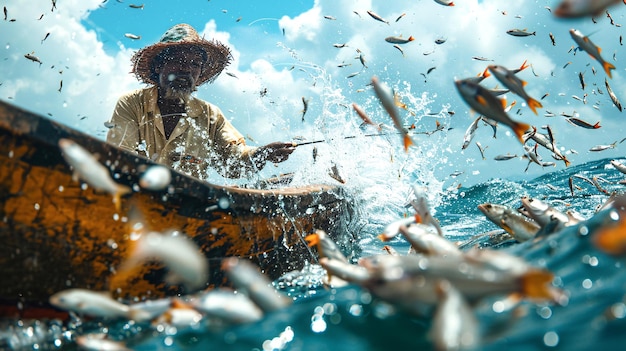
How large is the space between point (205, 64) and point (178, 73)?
30.6 inches

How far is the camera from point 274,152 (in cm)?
677

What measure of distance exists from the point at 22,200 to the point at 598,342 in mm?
2897

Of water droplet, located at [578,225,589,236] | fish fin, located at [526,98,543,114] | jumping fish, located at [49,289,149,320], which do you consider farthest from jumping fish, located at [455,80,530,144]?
jumping fish, located at [49,289,149,320]

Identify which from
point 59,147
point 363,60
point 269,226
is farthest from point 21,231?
point 363,60

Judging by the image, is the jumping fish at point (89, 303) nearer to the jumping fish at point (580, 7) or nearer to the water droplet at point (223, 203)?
the water droplet at point (223, 203)

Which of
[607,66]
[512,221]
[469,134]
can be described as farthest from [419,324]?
[469,134]

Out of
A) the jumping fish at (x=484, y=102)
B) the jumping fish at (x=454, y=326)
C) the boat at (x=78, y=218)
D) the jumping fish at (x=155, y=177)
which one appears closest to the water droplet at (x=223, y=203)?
the boat at (x=78, y=218)

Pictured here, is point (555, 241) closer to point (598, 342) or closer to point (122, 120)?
point (598, 342)

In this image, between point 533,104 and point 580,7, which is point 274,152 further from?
point 580,7

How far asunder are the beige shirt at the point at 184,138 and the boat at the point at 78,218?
3351 mm

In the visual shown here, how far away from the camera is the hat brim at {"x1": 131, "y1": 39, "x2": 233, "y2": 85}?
701cm

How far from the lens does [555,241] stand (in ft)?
9.86

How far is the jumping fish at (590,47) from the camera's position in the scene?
13.0 feet

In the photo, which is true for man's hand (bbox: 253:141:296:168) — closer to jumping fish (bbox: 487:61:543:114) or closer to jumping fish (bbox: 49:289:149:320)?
jumping fish (bbox: 487:61:543:114)
